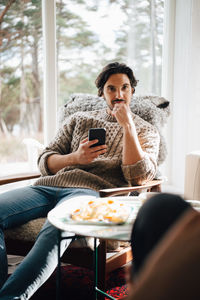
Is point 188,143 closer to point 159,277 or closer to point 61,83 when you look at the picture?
point 61,83

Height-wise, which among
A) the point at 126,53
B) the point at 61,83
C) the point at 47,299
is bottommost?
the point at 47,299

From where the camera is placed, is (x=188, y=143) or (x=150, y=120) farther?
(x=188, y=143)

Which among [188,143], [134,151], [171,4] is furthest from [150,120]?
[171,4]

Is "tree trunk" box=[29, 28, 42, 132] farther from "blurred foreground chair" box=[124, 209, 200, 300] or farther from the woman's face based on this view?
"blurred foreground chair" box=[124, 209, 200, 300]

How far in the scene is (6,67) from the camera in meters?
3.18

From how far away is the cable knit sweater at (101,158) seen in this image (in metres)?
1.71

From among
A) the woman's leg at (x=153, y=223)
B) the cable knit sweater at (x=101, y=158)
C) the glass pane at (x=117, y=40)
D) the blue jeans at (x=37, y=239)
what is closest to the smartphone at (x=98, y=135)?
the cable knit sweater at (x=101, y=158)

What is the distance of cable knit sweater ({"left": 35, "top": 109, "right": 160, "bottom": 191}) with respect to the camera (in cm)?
171

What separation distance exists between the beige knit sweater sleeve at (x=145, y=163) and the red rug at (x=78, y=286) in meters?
0.54

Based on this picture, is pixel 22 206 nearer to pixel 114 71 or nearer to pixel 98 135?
pixel 98 135

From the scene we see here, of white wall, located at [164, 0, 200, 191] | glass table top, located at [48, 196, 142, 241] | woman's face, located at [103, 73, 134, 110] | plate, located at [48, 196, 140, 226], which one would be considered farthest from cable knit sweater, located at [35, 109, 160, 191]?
white wall, located at [164, 0, 200, 191]

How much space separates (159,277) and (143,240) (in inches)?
4.5

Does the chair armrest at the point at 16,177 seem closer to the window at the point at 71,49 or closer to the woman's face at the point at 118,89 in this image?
the woman's face at the point at 118,89

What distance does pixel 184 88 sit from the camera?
3387mm
